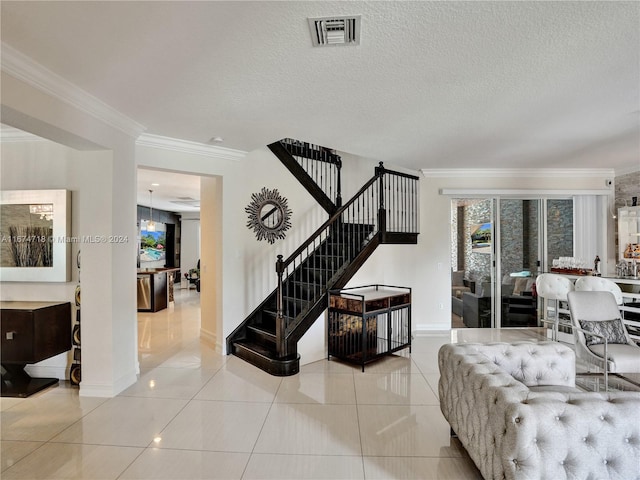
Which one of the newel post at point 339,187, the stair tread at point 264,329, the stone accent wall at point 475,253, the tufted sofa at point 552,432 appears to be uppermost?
the newel post at point 339,187

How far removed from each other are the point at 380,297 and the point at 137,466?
9.56 feet

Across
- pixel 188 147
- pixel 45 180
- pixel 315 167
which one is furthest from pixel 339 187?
pixel 45 180

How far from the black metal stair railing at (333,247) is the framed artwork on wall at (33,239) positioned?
2.37m

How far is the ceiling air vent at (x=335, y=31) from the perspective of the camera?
1.99 m

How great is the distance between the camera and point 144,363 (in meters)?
4.32

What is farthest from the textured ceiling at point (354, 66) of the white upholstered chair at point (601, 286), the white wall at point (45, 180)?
the white upholstered chair at point (601, 286)

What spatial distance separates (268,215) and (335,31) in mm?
3326

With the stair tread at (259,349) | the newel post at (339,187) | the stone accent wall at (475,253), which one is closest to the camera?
the stair tread at (259,349)

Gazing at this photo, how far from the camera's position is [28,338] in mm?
3352

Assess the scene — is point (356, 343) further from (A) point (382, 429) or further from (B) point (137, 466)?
(B) point (137, 466)

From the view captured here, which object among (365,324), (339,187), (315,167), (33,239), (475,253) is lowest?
(365,324)

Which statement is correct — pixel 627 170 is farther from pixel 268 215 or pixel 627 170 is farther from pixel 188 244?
pixel 188 244

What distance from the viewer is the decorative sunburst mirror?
4.98 metres

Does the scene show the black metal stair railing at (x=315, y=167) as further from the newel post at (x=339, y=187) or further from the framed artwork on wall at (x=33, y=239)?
the framed artwork on wall at (x=33, y=239)
